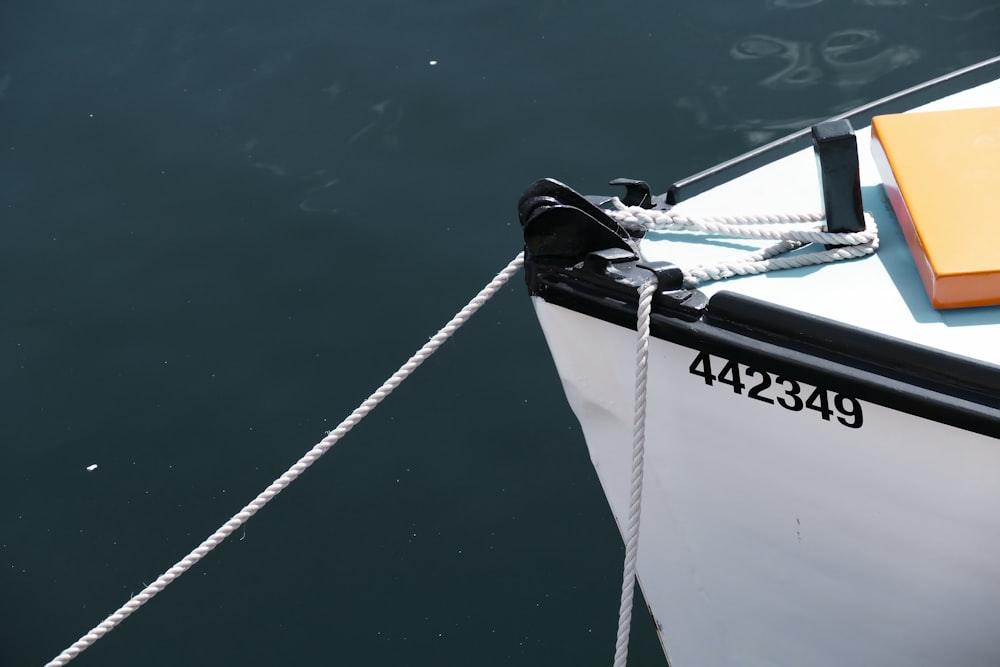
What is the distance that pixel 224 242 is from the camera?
16.2ft

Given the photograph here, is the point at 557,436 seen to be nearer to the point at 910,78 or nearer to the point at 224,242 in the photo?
the point at 224,242

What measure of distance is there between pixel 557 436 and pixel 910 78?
2616 millimetres

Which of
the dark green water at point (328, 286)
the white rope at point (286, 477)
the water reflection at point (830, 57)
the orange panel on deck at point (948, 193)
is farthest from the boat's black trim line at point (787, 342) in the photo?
the water reflection at point (830, 57)

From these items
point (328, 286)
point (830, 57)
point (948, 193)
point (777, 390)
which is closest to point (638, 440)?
point (777, 390)

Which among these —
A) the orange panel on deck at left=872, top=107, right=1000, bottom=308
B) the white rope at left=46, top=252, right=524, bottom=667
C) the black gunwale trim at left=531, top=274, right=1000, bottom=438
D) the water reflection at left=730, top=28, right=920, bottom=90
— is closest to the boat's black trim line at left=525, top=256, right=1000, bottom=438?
the black gunwale trim at left=531, top=274, right=1000, bottom=438

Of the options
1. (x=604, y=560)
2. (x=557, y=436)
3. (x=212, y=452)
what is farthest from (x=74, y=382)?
(x=604, y=560)

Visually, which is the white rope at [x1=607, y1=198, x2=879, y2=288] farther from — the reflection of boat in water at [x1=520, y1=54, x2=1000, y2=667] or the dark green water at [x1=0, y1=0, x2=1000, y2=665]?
the dark green water at [x1=0, y1=0, x2=1000, y2=665]

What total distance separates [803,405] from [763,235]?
0.42 meters

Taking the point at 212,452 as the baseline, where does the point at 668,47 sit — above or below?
above

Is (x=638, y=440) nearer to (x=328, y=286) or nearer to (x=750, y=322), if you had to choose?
(x=750, y=322)

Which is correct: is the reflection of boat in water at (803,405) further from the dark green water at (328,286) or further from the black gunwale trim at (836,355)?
the dark green water at (328,286)

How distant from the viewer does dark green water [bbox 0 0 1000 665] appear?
147 inches

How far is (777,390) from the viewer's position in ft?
7.68

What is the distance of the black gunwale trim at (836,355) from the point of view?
6.90 feet
